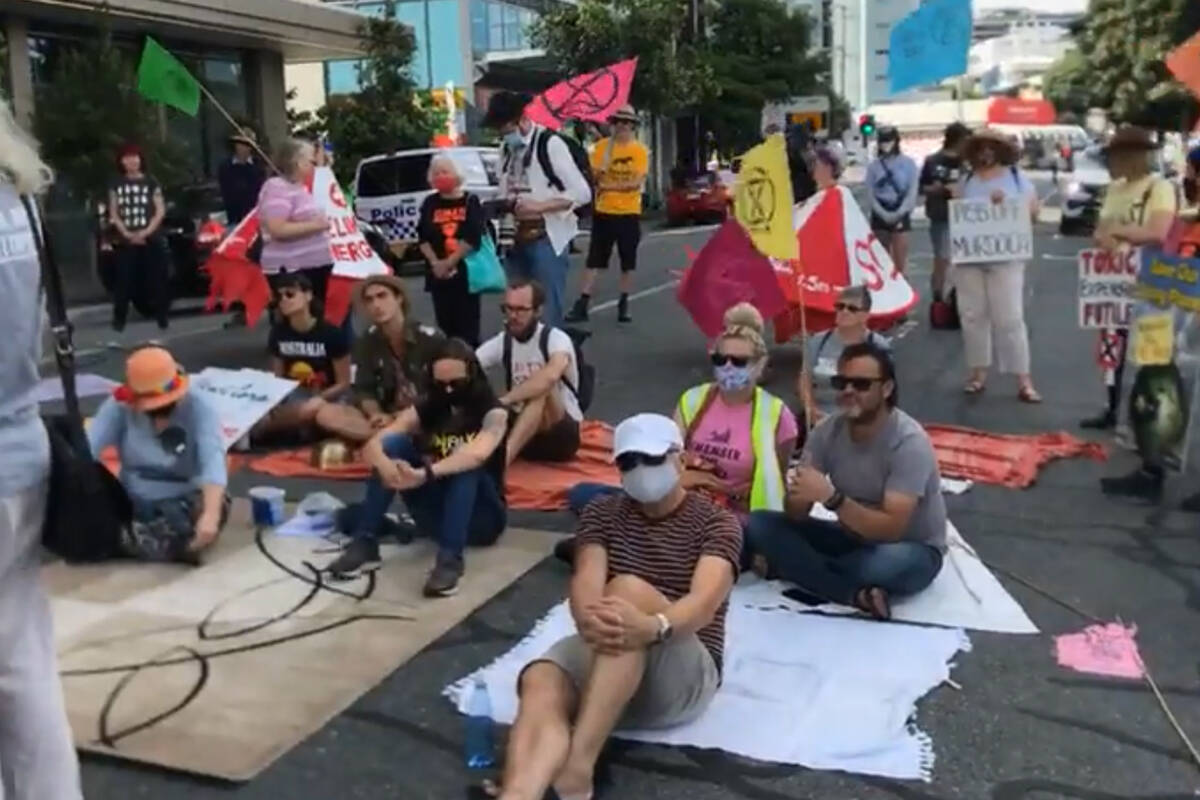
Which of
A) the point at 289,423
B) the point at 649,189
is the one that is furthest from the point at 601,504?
the point at 649,189

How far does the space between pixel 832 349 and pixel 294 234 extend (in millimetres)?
3796

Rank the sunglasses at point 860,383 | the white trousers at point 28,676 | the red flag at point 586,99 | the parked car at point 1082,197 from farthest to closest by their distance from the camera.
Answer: the parked car at point 1082,197 < the red flag at point 586,99 < the sunglasses at point 860,383 < the white trousers at point 28,676

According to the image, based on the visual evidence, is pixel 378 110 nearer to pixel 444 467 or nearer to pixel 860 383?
pixel 444 467

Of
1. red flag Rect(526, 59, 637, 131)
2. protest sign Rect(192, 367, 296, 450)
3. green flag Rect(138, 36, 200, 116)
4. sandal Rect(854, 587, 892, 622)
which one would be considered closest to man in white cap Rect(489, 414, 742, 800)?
sandal Rect(854, 587, 892, 622)

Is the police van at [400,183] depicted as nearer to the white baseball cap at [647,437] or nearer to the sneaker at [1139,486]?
the sneaker at [1139,486]

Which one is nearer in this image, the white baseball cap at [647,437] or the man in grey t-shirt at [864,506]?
the white baseball cap at [647,437]

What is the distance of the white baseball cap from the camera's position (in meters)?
3.90

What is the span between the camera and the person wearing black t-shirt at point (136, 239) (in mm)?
12438

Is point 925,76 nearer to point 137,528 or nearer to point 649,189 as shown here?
point 137,528

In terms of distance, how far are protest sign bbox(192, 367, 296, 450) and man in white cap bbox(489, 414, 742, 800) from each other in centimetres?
390

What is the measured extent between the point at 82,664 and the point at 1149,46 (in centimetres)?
3897

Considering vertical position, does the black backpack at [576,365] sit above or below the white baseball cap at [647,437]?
below

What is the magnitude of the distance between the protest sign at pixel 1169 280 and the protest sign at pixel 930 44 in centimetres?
349

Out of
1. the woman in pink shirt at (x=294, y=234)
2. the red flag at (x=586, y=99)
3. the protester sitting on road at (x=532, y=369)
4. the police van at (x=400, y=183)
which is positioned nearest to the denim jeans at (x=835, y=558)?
the protester sitting on road at (x=532, y=369)
